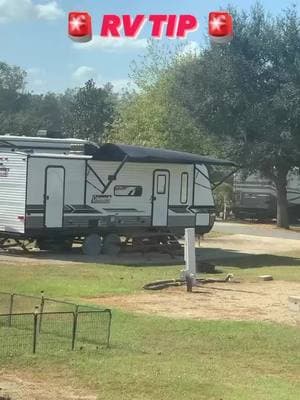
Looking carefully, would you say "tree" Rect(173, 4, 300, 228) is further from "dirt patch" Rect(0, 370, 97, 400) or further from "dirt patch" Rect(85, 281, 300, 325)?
"dirt patch" Rect(0, 370, 97, 400)

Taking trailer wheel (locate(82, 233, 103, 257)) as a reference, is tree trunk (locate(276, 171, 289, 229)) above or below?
above

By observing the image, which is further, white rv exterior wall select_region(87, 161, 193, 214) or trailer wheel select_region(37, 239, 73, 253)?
trailer wheel select_region(37, 239, 73, 253)

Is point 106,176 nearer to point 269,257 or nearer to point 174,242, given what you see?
point 174,242

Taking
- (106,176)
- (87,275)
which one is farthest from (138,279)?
(106,176)

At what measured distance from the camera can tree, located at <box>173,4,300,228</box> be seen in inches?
1243

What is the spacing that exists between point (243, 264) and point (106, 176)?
14.6 feet

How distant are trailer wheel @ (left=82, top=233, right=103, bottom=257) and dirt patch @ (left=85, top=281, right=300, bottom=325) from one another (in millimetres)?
6261

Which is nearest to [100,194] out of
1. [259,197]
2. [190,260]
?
[190,260]

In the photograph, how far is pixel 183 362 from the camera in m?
8.23

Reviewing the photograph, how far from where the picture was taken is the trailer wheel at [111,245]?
21.1m

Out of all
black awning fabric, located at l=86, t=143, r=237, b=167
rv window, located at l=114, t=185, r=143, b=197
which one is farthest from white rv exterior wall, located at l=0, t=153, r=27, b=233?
rv window, located at l=114, t=185, r=143, b=197

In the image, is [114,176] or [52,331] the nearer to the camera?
[52,331]

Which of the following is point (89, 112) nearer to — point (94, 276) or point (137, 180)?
point (137, 180)

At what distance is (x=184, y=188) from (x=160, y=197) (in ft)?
3.06
